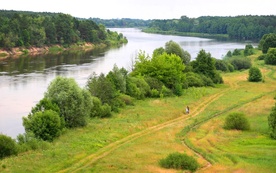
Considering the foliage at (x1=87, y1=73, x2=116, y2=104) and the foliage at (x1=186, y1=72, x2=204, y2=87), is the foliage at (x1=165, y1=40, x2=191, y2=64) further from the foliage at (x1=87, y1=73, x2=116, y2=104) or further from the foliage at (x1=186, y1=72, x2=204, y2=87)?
the foliage at (x1=87, y1=73, x2=116, y2=104)

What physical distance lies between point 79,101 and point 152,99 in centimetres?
2095

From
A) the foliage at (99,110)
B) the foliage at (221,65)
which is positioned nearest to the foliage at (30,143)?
the foliage at (99,110)

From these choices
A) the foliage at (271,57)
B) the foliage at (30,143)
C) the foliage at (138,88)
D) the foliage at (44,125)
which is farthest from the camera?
the foliage at (271,57)

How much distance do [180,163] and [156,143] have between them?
710 centimetres

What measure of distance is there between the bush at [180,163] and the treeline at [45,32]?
98.2 m

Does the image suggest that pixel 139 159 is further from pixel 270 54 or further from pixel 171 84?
pixel 270 54

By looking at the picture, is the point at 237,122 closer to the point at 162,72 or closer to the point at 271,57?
the point at 162,72

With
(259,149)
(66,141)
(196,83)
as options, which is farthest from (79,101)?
(196,83)

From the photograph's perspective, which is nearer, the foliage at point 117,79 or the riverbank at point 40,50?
the foliage at point 117,79

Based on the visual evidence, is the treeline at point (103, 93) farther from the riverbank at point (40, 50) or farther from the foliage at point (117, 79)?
the riverbank at point (40, 50)

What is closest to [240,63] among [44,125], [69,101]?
[69,101]

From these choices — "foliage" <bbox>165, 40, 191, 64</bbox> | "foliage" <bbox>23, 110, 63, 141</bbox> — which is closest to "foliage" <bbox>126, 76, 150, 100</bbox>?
"foliage" <bbox>23, 110, 63, 141</bbox>

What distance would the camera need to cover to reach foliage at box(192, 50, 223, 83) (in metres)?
79.0

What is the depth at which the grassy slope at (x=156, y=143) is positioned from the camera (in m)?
30.2
